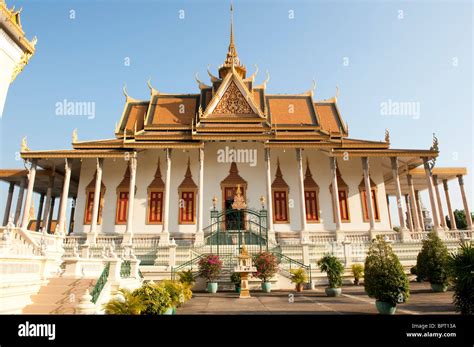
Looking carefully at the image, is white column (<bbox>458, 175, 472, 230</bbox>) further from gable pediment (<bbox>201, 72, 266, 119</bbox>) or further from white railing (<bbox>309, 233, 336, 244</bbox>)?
gable pediment (<bbox>201, 72, 266, 119</bbox>)

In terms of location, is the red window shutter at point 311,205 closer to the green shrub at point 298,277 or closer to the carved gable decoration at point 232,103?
the carved gable decoration at point 232,103

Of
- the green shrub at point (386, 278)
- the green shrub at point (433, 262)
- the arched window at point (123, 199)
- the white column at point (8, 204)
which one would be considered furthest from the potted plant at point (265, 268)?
the white column at point (8, 204)

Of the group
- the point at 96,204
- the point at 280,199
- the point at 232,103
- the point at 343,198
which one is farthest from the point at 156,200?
the point at 343,198

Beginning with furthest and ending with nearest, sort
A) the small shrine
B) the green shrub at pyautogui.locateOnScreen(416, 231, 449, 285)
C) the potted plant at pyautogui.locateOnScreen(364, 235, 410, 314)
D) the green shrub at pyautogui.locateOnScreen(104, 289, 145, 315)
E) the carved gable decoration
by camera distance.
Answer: the carved gable decoration
the green shrub at pyautogui.locateOnScreen(416, 231, 449, 285)
the small shrine
the potted plant at pyautogui.locateOnScreen(364, 235, 410, 314)
the green shrub at pyautogui.locateOnScreen(104, 289, 145, 315)

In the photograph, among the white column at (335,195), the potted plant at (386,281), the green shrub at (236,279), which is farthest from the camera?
the white column at (335,195)

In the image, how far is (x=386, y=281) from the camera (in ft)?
23.3

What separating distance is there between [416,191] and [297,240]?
15902 mm

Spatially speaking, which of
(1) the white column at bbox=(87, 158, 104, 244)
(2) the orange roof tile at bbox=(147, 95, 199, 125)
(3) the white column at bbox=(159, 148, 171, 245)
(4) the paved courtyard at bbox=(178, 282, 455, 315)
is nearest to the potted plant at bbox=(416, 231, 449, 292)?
(4) the paved courtyard at bbox=(178, 282, 455, 315)

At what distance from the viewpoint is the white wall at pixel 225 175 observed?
20062 millimetres

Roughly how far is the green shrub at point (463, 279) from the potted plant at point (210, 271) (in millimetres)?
7886

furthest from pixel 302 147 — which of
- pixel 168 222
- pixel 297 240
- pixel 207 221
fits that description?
pixel 168 222

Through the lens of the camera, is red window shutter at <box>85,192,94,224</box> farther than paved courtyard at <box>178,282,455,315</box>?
Yes

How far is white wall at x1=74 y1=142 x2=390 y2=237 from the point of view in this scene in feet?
65.8
